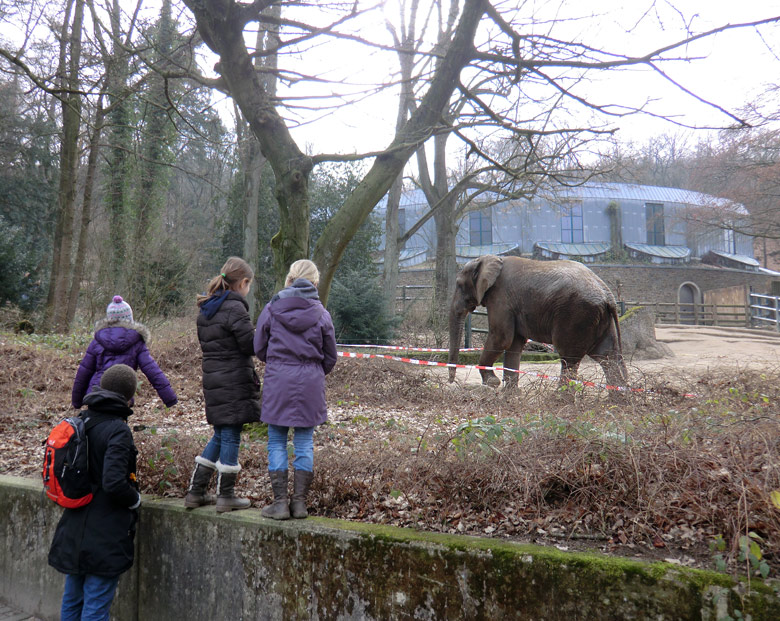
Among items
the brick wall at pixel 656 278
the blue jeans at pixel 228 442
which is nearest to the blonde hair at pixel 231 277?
the blue jeans at pixel 228 442

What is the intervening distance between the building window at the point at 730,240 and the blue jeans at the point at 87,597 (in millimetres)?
44994

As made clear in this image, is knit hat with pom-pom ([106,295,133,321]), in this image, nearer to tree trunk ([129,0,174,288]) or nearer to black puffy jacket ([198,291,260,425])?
black puffy jacket ([198,291,260,425])

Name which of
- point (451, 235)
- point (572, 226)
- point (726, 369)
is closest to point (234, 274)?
Result: point (726, 369)

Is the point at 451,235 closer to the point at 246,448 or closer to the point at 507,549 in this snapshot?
the point at 246,448

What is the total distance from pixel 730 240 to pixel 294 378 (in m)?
45.4

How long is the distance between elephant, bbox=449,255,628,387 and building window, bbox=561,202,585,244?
1149 inches

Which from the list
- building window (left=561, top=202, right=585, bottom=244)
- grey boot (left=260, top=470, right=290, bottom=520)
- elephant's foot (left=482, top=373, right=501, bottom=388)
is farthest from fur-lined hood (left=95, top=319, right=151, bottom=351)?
building window (left=561, top=202, right=585, bottom=244)

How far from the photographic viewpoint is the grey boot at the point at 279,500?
12.5 feet

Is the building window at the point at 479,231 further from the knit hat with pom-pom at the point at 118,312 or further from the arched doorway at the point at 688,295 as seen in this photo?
the knit hat with pom-pom at the point at 118,312

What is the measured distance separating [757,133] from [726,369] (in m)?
21.6

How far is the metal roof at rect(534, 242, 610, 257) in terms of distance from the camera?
37.2 meters

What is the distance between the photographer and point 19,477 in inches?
207

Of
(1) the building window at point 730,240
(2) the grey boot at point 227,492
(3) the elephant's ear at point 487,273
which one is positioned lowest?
(2) the grey boot at point 227,492

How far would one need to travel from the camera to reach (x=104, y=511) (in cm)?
369
